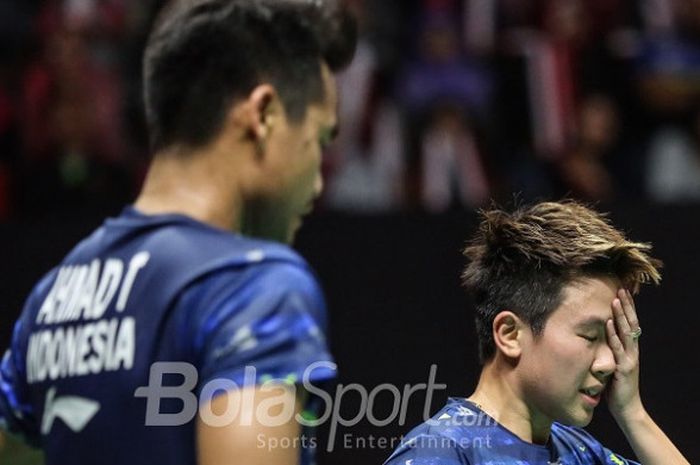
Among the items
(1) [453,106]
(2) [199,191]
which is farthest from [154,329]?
(1) [453,106]

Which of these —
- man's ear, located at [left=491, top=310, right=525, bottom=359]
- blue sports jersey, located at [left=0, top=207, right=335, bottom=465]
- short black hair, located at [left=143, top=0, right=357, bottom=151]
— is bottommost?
man's ear, located at [left=491, top=310, right=525, bottom=359]

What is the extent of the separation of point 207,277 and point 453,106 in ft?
13.8

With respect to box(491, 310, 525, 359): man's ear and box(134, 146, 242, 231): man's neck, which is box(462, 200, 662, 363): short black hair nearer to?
box(491, 310, 525, 359): man's ear

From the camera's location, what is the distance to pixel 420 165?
5.56 metres

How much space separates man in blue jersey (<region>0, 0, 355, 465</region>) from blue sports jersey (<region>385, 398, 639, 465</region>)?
36.9 inches

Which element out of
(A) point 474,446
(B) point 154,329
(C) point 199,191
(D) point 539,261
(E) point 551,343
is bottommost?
(A) point 474,446

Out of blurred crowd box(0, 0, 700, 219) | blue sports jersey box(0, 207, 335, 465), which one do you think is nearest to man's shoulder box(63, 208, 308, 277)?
blue sports jersey box(0, 207, 335, 465)

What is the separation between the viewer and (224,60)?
1.65 m

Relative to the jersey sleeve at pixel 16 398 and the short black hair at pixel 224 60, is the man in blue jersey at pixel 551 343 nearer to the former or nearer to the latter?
the jersey sleeve at pixel 16 398

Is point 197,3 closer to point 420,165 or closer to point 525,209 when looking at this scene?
point 525,209

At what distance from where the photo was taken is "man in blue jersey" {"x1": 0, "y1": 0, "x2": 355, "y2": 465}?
1.52m

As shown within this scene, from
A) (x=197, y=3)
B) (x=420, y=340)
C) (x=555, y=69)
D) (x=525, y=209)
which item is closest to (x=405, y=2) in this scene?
(x=555, y=69)

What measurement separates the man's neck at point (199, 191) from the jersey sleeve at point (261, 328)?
14cm

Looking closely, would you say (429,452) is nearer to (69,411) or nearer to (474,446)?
(474,446)
